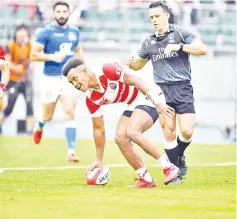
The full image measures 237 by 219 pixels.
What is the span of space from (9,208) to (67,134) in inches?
309

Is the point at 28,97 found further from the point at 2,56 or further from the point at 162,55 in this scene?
the point at 162,55

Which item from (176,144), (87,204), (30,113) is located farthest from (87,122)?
(87,204)

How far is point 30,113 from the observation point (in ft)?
78.2

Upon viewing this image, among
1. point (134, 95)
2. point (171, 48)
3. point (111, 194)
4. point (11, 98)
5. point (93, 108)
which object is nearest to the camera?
point (111, 194)

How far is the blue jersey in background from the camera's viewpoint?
17.7 metres

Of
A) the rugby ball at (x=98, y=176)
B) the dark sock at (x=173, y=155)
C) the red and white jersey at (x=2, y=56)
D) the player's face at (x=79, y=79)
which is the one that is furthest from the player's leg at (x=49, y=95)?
the player's face at (x=79, y=79)

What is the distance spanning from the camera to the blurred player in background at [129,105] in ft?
39.0

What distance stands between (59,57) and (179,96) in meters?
4.59

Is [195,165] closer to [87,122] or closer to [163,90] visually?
[163,90]

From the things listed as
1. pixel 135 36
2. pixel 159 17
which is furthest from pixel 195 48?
pixel 135 36

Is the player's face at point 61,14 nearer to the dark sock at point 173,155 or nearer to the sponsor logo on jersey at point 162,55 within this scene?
the sponsor logo on jersey at point 162,55

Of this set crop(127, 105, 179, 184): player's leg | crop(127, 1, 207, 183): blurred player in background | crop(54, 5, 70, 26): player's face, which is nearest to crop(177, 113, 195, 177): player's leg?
crop(127, 1, 207, 183): blurred player in background

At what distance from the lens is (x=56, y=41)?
17.8 metres

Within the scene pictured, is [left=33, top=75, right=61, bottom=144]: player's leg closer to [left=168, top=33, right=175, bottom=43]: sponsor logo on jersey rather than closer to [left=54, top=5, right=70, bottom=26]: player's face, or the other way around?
→ [left=54, top=5, right=70, bottom=26]: player's face
